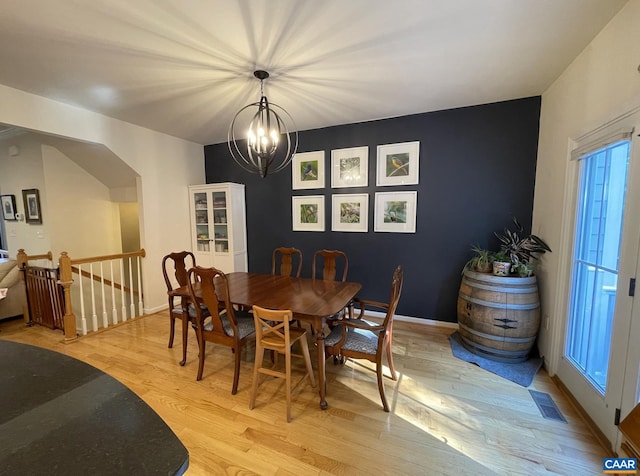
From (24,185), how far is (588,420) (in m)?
7.20

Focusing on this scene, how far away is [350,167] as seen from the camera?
136 inches

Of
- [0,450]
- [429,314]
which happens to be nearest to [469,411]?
[429,314]

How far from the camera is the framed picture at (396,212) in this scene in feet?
10.5

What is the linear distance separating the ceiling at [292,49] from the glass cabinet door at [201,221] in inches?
61.6

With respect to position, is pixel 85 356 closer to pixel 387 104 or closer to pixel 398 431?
pixel 398 431

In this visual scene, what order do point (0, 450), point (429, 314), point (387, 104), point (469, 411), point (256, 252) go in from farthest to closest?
point (256, 252) < point (429, 314) < point (387, 104) < point (469, 411) < point (0, 450)

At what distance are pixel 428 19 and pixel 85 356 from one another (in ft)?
13.2

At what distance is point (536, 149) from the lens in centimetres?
269

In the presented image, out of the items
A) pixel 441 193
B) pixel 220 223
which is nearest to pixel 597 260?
pixel 441 193

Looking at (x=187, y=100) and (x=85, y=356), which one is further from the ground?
(x=187, y=100)

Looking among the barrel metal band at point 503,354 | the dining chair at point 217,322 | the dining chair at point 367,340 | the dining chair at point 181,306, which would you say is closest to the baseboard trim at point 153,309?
the dining chair at point 181,306

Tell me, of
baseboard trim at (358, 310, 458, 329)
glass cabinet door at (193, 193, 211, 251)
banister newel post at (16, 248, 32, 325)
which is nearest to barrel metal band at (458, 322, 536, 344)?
baseboard trim at (358, 310, 458, 329)

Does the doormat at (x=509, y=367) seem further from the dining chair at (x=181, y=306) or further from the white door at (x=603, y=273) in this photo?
the dining chair at (x=181, y=306)

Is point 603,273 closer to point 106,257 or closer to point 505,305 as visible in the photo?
point 505,305
